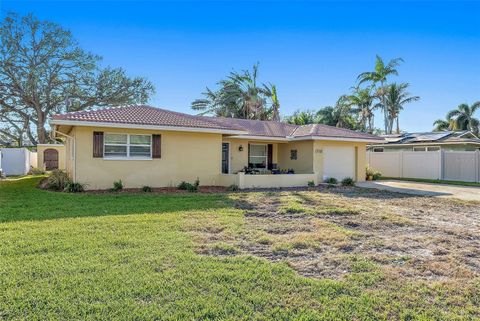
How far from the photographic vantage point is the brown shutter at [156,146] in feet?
48.2

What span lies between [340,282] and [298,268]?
0.73 m

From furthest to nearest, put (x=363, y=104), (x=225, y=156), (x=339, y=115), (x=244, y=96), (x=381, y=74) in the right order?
(x=363, y=104)
(x=339, y=115)
(x=381, y=74)
(x=244, y=96)
(x=225, y=156)

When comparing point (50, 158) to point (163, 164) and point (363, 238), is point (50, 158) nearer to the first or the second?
point (163, 164)

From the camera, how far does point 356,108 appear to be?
43.2 meters

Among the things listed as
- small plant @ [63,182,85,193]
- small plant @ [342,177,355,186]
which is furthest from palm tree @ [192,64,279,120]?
small plant @ [63,182,85,193]

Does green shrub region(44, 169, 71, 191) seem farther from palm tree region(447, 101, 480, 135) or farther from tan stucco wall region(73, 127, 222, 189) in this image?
palm tree region(447, 101, 480, 135)

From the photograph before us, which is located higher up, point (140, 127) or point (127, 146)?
point (140, 127)

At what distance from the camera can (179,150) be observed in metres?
15.4

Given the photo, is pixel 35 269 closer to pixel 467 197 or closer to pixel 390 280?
pixel 390 280

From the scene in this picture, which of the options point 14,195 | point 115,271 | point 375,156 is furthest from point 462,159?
point 14,195

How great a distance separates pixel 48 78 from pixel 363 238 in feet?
117

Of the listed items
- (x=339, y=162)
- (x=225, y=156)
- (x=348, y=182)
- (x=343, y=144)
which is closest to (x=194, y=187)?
(x=225, y=156)

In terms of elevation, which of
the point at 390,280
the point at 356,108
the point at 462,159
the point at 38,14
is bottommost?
the point at 390,280

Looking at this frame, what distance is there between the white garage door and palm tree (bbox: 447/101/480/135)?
34.6 meters
